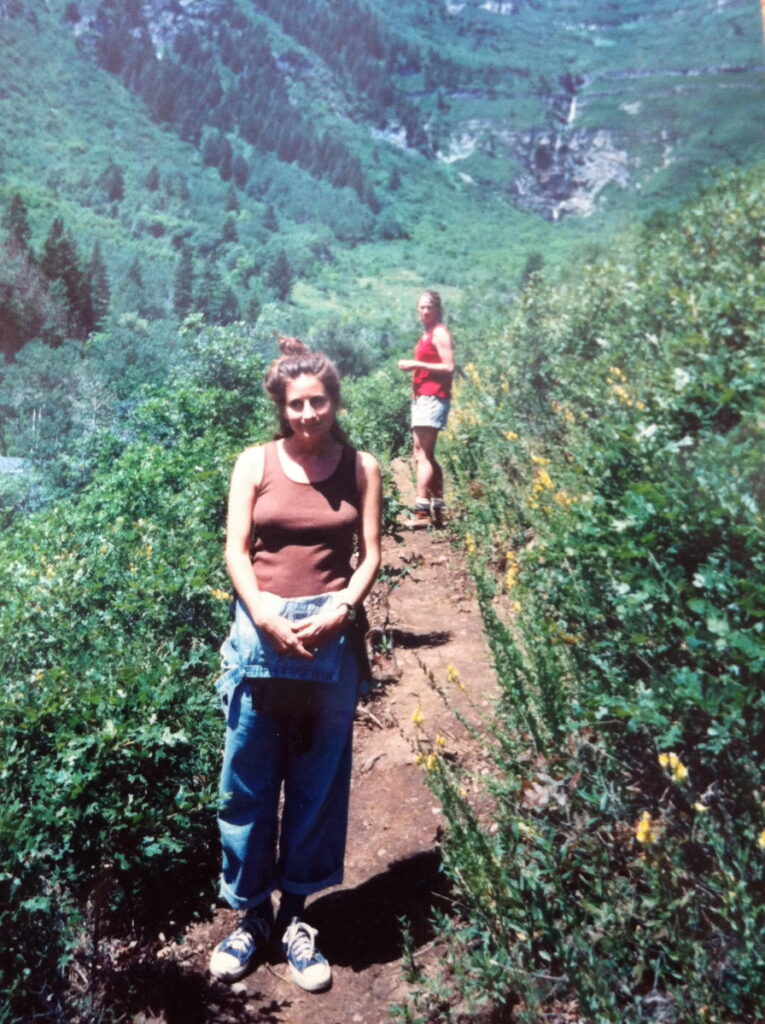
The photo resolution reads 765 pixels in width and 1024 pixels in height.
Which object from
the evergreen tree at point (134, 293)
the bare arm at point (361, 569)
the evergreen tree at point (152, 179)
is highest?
the evergreen tree at point (152, 179)

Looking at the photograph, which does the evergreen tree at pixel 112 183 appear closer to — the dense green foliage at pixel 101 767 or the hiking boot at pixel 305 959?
the dense green foliage at pixel 101 767

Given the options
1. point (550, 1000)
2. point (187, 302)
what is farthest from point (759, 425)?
point (187, 302)

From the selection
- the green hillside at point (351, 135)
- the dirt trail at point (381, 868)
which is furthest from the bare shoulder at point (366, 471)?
the green hillside at point (351, 135)

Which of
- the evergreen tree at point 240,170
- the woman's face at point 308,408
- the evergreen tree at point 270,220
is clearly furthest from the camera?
the evergreen tree at point 240,170

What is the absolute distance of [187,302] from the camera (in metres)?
35.1

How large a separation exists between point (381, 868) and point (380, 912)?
175mm

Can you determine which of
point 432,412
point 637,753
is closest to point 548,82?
point 432,412

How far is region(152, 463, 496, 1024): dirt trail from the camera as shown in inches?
81.7

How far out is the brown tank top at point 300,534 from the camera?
1.94 m

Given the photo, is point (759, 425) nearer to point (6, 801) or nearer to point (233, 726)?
point (233, 726)

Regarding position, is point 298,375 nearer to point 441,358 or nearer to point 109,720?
point 109,720

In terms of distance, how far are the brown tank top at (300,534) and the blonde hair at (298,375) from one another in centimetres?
20

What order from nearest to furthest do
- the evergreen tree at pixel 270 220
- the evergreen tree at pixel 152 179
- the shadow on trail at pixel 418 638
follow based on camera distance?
the shadow on trail at pixel 418 638, the evergreen tree at pixel 152 179, the evergreen tree at pixel 270 220

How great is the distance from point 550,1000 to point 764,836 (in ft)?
2.57
